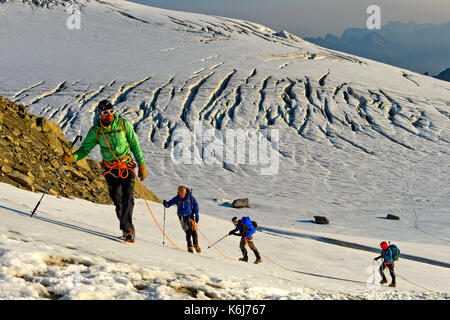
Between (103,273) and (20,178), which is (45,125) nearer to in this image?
(20,178)

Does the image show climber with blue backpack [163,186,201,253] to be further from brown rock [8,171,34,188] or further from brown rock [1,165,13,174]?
brown rock [1,165,13,174]

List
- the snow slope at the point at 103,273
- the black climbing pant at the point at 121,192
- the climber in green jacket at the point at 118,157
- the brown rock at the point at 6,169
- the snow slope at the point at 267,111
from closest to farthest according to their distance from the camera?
the snow slope at the point at 103,273, the climber in green jacket at the point at 118,157, the black climbing pant at the point at 121,192, the brown rock at the point at 6,169, the snow slope at the point at 267,111

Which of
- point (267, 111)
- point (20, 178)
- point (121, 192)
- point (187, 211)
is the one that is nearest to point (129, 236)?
point (121, 192)

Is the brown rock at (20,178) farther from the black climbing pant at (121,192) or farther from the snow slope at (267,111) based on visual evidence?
the black climbing pant at (121,192)

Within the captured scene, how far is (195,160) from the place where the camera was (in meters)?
32.4

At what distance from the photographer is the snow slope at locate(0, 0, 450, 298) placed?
870 inches

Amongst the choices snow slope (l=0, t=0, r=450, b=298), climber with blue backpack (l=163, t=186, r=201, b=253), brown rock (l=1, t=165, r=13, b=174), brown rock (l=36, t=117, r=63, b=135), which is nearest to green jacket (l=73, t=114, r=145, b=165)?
snow slope (l=0, t=0, r=450, b=298)

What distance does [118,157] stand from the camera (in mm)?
6262

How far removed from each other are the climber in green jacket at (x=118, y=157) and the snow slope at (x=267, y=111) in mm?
1608

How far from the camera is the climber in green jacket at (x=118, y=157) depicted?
614cm

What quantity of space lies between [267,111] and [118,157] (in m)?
34.0

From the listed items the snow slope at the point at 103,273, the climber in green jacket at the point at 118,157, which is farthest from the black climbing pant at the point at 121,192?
the snow slope at the point at 103,273
